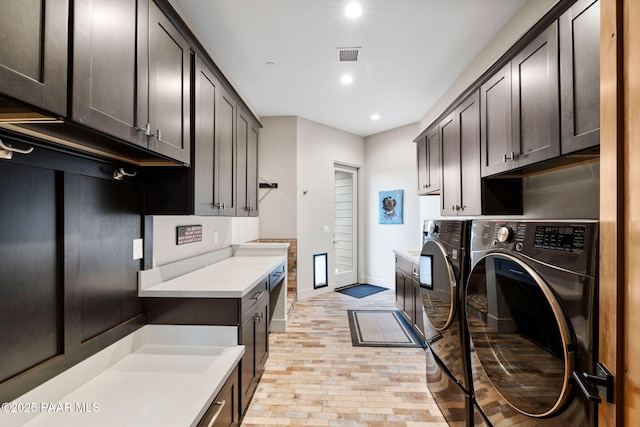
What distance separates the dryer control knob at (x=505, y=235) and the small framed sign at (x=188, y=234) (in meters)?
2.14

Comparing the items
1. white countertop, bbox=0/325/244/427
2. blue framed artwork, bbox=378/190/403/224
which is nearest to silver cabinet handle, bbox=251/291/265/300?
white countertop, bbox=0/325/244/427

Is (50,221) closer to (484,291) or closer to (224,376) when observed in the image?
(224,376)

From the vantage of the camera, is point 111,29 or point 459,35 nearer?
point 111,29

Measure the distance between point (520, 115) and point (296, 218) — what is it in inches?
126

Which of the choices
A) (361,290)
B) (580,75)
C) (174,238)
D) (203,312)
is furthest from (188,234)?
(361,290)

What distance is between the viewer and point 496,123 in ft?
6.63

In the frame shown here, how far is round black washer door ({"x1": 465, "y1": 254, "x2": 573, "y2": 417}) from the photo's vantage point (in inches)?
36.6

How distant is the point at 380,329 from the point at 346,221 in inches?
98.5

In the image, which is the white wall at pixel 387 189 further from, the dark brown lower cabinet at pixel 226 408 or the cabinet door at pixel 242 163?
the dark brown lower cabinet at pixel 226 408

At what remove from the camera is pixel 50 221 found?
3.67ft

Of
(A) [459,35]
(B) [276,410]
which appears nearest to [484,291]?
(B) [276,410]

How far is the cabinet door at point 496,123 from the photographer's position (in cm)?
188

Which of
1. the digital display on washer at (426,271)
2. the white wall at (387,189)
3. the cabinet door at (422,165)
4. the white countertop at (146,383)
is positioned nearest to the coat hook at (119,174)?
the white countertop at (146,383)

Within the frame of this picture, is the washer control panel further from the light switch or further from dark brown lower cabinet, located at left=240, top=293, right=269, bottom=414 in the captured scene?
the light switch
